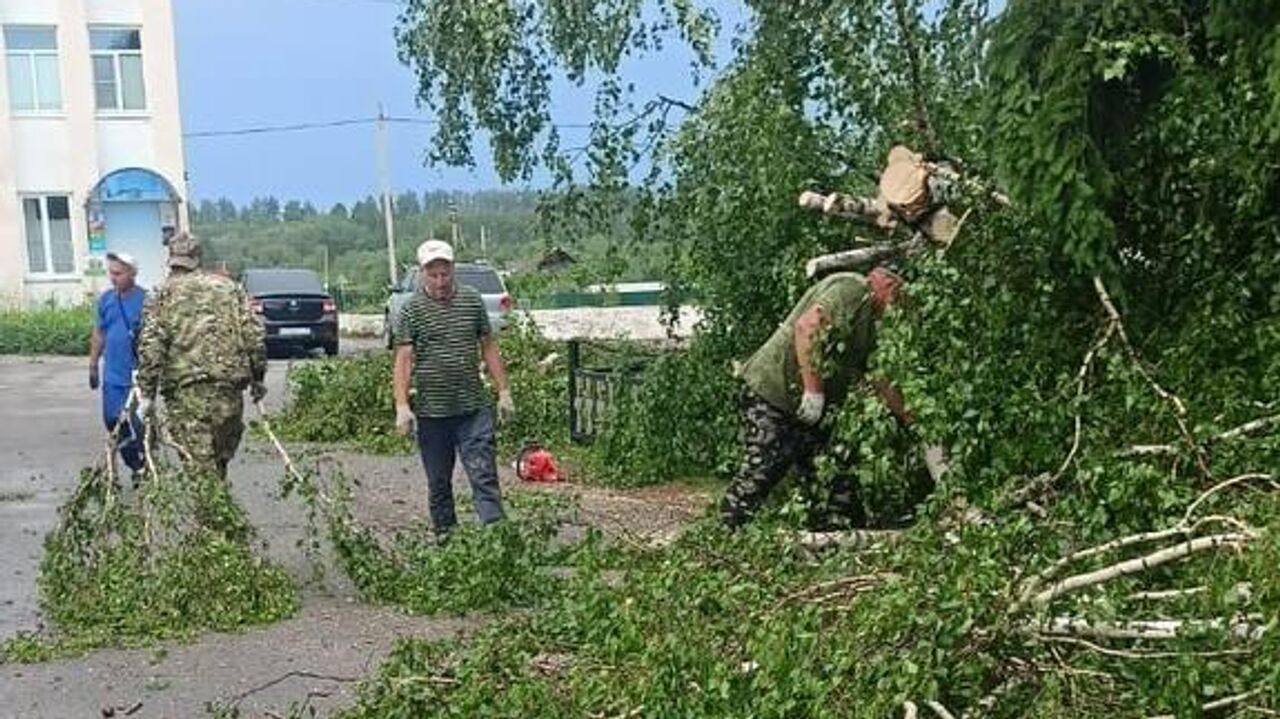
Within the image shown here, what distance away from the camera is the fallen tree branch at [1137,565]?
338 centimetres

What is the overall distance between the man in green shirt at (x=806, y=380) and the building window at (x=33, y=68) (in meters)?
28.5

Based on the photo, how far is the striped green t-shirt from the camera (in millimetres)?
7023

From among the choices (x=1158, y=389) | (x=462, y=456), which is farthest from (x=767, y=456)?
(x=1158, y=389)

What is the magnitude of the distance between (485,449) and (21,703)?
2.44m

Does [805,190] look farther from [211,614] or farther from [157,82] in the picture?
[157,82]

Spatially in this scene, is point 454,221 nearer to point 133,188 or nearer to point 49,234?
point 133,188

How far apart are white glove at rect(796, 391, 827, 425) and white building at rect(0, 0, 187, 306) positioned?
2717 centimetres

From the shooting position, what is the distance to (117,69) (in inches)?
1257

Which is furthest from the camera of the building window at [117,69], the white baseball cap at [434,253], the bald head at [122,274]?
the building window at [117,69]

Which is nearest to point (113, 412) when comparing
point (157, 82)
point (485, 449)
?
point (485, 449)

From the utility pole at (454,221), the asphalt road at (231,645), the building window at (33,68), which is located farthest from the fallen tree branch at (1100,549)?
the building window at (33,68)

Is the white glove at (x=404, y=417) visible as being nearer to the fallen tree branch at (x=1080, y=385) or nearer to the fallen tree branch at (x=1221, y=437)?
the fallen tree branch at (x=1080, y=385)

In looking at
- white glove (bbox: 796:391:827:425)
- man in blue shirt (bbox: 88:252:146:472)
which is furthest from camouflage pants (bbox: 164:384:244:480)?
white glove (bbox: 796:391:827:425)

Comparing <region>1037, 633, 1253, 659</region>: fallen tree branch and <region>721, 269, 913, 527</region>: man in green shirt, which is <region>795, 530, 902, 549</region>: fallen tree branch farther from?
<region>1037, 633, 1253, 659</region>: fallen tree branch
